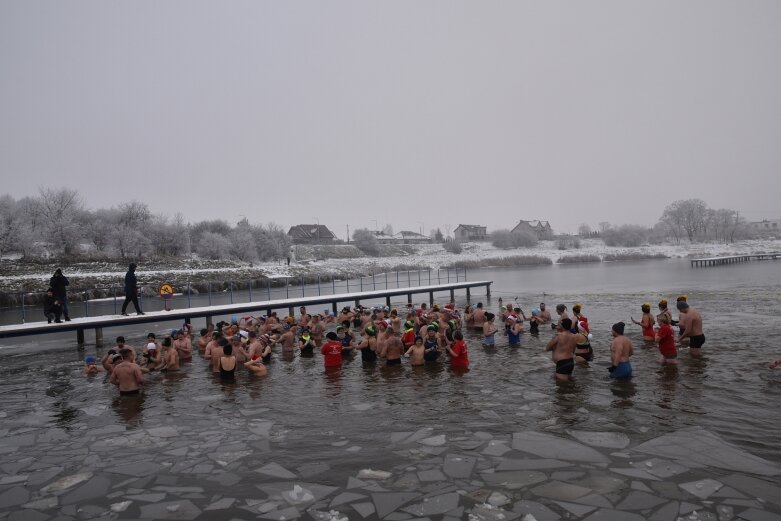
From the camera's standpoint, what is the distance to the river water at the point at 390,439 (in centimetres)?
623

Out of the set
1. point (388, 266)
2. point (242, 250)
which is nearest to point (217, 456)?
point (242, 250)

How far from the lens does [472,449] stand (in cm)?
780

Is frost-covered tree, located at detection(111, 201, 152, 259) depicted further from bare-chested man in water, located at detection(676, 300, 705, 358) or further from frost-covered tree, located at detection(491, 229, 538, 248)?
frost-covered tree, located at detection(491, 229, 538, 248)

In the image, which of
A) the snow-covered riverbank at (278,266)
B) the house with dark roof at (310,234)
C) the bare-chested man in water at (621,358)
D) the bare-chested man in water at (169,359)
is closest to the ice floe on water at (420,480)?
the bare-chested man in water at (621,358)

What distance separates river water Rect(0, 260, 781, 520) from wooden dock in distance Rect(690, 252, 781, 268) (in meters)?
62.2

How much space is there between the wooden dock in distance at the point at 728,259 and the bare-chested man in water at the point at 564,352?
65.6 m

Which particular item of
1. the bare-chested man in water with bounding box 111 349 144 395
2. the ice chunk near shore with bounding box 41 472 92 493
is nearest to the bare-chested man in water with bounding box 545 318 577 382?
the ice chunk near shore with bounding box 41 472 92 493

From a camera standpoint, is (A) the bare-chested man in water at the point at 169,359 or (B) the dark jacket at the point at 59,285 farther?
(B) the dark jacket at the point at 59,285

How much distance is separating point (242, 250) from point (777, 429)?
72050 mm

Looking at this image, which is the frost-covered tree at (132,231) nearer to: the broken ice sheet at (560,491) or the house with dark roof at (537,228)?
the broken ice sheet at (560,491)

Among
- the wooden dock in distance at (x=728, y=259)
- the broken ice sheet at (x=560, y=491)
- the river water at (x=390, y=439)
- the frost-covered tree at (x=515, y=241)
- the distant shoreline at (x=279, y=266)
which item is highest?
the frost-covered tree at (x=515, y=241)

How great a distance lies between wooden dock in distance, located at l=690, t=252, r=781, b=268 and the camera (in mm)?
68812

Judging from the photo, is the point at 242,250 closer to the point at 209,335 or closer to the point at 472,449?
the point at 209,335

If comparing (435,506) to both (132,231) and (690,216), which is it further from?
(690,216)
